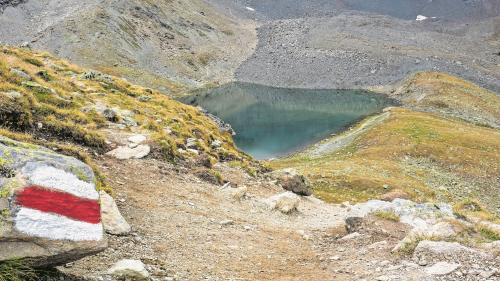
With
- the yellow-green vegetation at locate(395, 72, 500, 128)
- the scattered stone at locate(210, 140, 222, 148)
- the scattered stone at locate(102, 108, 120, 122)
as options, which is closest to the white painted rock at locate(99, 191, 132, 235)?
the scattered stone at locate(102, 108, 120, 122)

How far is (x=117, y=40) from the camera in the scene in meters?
170

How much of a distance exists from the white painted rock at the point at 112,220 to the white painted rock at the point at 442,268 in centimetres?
896

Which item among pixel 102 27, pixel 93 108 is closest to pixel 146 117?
pixel 93 108

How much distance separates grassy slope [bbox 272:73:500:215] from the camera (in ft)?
152

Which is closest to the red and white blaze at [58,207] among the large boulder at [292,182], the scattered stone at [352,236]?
the scattered stone at [352,236]

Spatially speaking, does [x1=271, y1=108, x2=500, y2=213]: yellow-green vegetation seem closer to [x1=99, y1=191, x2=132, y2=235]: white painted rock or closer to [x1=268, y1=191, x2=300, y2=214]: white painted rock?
[x1=268, y1=191, x2=300, y2=214]: white painted rock

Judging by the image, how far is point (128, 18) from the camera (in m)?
184

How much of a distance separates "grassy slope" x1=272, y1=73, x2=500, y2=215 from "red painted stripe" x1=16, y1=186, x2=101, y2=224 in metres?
31.5

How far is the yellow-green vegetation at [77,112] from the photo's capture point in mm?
19734

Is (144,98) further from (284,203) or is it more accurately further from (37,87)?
(284,203)

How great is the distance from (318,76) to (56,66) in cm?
14641

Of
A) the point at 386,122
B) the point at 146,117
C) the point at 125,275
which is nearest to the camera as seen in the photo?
the point at 125,275

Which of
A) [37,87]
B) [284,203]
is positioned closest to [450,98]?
[284,203]

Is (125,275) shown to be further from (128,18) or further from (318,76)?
(128,18)
